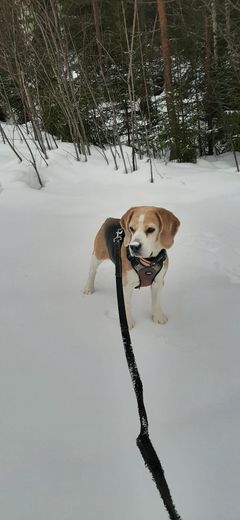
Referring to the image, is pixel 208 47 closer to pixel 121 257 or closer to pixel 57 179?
pixel 57 179

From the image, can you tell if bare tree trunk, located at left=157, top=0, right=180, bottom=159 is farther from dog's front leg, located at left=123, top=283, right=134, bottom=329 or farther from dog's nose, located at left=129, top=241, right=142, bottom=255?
dog's nose, located at left=129, top=241, right=142, bottom=255

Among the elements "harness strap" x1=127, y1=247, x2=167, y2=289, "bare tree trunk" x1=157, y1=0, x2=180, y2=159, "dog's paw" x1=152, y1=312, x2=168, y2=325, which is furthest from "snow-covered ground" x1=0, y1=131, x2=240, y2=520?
"bare tree trunk" x1=157, y1=0, x2=180, y2=159

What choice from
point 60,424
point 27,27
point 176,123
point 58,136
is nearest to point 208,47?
point 176,123

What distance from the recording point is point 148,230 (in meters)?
2.72

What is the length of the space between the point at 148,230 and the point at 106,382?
112 cm

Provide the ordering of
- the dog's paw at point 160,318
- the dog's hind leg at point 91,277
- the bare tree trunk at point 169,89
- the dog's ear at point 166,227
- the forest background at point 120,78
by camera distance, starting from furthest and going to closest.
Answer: the bare tree trunk at point 169,89 < the forest background at point 120,78 < the dog's hind leg at point 91,277 < the dog's paw at point 160,318 < the dog's ear at point 166,227

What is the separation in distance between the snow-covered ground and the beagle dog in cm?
42

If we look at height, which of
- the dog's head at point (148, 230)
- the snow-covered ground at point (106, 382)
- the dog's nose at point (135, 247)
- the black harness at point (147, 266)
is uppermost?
the dog's head at point (148, 230)

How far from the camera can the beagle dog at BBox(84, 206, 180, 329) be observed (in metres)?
2.69

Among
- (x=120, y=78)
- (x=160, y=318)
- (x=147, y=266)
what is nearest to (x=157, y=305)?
(x=160, y=318)

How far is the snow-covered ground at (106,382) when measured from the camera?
1.79 meters

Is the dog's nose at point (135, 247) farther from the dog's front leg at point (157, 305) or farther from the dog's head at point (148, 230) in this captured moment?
the dog's front leg at point (157, 305)

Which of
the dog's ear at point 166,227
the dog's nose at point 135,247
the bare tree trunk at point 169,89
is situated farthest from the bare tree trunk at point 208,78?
the dog's nose at point 135,247

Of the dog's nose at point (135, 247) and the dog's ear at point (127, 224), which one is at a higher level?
the dog's ear at point (127, 224)
